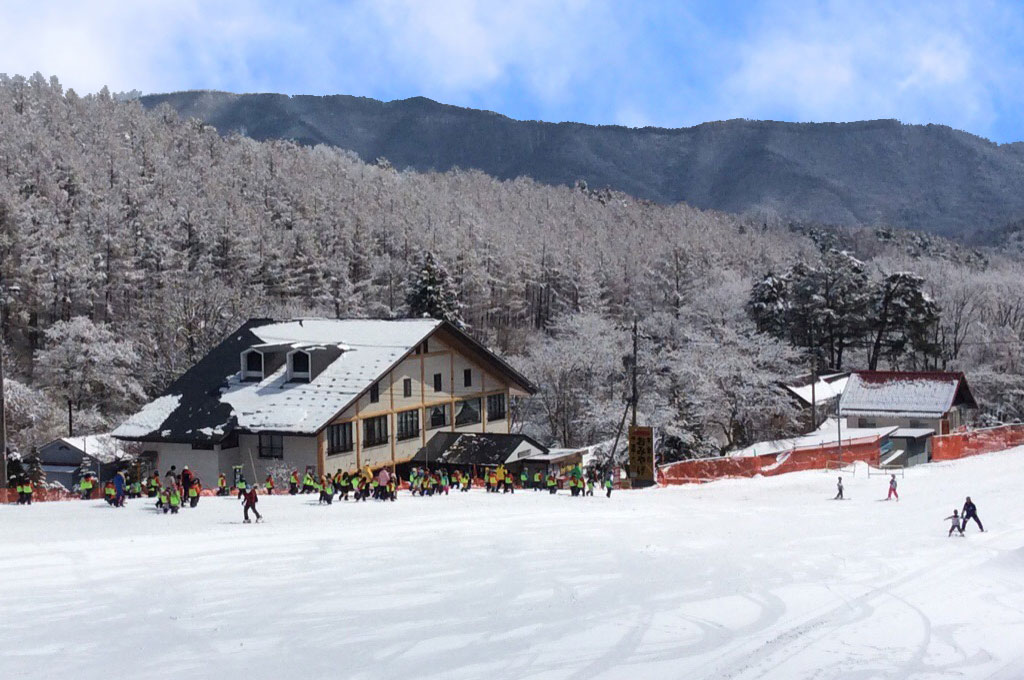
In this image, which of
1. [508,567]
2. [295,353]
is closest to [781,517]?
[508,567]

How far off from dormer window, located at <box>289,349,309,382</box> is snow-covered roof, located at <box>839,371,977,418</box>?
96.3 feet

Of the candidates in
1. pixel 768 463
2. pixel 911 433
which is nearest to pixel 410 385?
pixel 768 463

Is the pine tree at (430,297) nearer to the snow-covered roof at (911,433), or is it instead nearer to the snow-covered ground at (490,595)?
the snow-covered roof at (911,433)

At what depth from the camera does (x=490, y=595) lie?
55.6 feet

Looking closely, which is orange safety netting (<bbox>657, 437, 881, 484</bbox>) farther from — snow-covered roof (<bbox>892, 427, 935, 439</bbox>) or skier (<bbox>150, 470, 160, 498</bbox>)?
skier (<bbox>150, 470, 160, 498</bbox>)

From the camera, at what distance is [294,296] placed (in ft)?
292

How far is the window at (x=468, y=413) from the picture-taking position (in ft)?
159

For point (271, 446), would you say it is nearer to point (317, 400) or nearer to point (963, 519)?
point (317, 400)

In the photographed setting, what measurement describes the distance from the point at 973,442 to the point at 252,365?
34.9m

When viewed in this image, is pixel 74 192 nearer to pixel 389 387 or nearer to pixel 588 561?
pixel 389 387

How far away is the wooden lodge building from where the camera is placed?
1569 inches

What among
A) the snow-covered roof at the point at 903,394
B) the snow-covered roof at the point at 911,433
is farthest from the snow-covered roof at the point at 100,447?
the snow-covered roof at the point at 903,394

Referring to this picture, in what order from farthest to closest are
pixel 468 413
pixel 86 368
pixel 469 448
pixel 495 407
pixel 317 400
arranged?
pixel 86 368
pixel 495 407
pixel 468 413
pixel 469 448
pixel 317 400

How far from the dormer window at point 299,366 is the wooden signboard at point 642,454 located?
14831mm
